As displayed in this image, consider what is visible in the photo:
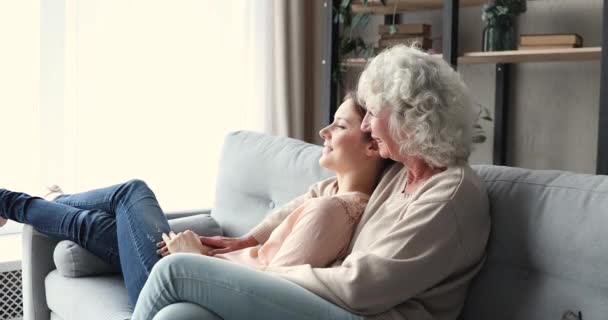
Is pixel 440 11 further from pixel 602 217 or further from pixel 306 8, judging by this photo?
pixel 602 217

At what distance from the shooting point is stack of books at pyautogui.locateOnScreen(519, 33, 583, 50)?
2.84 metres

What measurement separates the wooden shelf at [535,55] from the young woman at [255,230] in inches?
44.4

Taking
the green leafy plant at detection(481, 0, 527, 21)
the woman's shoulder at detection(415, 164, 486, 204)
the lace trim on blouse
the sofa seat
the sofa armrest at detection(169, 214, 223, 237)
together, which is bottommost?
the sofa seat

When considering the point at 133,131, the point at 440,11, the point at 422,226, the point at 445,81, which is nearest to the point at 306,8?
the point at 440,11

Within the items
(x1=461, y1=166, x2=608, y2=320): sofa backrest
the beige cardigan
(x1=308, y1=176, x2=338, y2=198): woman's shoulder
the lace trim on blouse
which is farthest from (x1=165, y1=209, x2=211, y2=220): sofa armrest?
(x1=461, y1=166, x2=608, y2=320): sofa backrest

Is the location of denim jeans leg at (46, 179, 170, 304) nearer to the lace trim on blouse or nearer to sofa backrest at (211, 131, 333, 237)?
sofa backrest at (211, 131, 333, 237)

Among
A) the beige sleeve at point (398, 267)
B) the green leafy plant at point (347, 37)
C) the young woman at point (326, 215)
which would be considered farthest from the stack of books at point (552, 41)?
the beige sleeve at point (398, 267)

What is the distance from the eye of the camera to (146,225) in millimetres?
2236

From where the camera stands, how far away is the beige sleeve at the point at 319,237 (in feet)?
6.09

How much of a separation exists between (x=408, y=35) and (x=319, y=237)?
171cm

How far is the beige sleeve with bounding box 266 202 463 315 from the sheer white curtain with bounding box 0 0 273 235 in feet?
6.64

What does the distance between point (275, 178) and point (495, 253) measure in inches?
38.6

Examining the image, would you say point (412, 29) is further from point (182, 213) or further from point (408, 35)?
point (182, 213)

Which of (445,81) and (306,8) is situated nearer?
(445,81)
